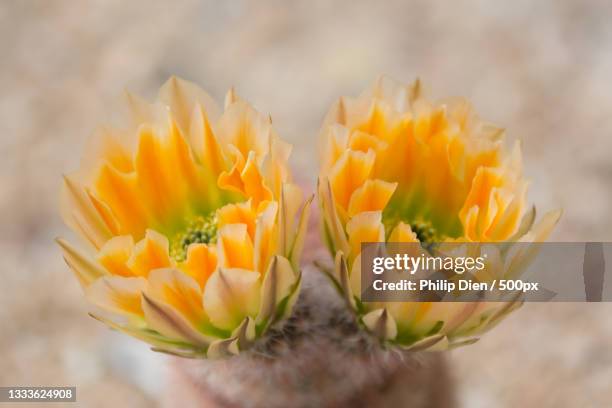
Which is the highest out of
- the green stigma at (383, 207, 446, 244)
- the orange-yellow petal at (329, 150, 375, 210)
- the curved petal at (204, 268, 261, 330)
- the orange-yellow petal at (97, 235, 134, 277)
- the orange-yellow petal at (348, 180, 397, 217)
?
the orange-yellow petal at (329, 150, 375, 210)

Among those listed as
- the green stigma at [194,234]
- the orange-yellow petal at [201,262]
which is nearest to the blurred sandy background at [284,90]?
the green stigma at [194,234]

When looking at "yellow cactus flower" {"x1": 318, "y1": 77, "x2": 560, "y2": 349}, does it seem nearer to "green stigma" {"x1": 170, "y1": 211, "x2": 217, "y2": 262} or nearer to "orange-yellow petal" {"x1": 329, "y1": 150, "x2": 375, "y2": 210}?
"orange-yellow petal" {"x1": 329, "y1": 150, "x2": 375, "y2": 210}

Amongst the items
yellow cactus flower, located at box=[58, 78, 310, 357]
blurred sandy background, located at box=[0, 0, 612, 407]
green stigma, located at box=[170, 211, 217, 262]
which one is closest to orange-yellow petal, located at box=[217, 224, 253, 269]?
yellow cactus flower, located at box=[58, 78, 310, 357]

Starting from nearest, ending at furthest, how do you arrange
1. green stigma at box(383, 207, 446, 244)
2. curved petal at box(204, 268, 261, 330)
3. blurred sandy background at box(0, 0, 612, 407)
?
curved petal at box(204, 268, 261, 330)
green stigma at box(383, 207, 446, 244)
blurred sandy background at box(0, 0, 612, 407)

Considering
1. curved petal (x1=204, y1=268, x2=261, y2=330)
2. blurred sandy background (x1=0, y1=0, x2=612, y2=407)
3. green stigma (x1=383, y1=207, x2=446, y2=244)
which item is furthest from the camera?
blurred sandy background (x1=0, y1=0, x2=612, y2=407)

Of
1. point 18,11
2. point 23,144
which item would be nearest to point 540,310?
point 23,144

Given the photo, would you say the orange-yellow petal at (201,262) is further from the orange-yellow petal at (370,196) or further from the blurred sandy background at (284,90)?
the blurred sandy background at (284,90)
